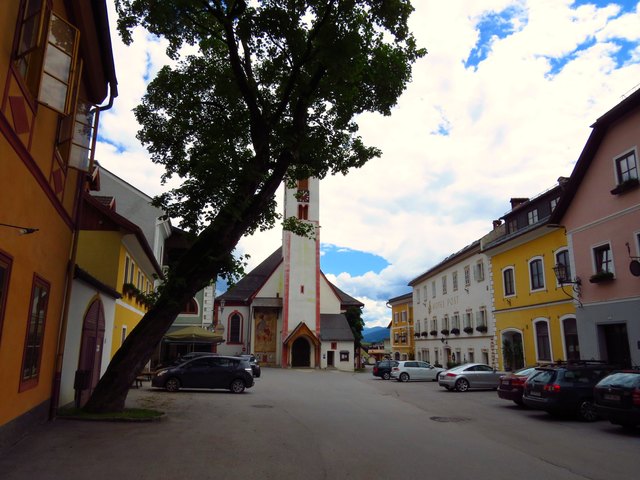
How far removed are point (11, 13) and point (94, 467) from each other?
21.0 feet

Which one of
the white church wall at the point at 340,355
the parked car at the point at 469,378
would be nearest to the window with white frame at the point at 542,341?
the parked car at the point at 469,378

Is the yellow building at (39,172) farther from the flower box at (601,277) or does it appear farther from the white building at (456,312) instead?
the white building at (456,312)

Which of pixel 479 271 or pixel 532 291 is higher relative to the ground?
pixel 479 271

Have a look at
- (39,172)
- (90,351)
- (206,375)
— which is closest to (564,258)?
(206,375)

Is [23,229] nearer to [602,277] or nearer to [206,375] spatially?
[206,375]

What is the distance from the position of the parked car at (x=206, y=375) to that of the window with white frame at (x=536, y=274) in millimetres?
15655

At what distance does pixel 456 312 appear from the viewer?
38656 mm

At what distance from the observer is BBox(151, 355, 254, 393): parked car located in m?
21.0

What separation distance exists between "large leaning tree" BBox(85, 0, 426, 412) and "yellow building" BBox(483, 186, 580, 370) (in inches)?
501

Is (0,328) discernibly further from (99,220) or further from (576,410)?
(576,410)

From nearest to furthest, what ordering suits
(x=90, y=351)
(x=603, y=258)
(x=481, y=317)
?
1. (x=90, y=351)
2. (x=603, y=258)
3. (x=481, y=317)

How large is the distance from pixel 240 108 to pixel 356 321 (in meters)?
48.0

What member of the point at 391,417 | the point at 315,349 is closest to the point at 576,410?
the point at 391,417

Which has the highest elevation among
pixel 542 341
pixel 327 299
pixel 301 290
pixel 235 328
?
pixel 301 290
